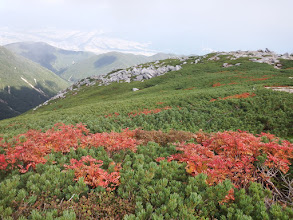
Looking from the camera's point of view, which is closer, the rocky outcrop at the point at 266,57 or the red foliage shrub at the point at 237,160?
the red foliage shrub at the point at 237,160

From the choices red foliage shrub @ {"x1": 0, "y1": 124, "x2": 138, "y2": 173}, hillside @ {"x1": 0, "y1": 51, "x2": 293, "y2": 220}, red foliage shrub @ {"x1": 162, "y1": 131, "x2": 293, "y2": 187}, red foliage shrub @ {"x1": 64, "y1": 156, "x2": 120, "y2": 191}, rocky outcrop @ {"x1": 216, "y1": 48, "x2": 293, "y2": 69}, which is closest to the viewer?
hillside @ {"x1": 0, "y1": 51, "x2": 293, "y2": 220}

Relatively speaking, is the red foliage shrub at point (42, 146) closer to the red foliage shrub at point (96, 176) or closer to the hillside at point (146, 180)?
the hillside at point (146, 180)

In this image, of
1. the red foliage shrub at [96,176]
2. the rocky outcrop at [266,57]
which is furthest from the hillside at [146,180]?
the rocky outcrop at [266,57]

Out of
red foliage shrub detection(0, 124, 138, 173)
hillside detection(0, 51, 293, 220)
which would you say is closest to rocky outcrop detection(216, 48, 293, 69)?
hillside detection(0, 51, 293, 220)

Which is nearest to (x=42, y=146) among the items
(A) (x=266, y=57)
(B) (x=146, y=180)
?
(B) (x=146, y=180)

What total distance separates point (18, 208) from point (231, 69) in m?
69.1

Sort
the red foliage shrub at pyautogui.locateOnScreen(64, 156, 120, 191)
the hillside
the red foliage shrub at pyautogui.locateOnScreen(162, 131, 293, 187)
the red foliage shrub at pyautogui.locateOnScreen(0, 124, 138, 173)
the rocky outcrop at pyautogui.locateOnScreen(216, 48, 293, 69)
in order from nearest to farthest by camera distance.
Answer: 1. the hillside
2. the red foliage shrub at pyautogui.locateOnScreen(64, 156, 120, 191)
3. the red foliage shrub at pyautogui.locateOnScreen(162, 131, 293, 187)
4. the red foliage shrub at pyautogui.locateOnScreen(0, 124, 138, 173)
5. the rocky outcrop at pyautogui.locateOnScreen(216, 48, 293, 69)

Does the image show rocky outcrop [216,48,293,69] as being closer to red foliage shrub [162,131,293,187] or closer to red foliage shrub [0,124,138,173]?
red foliage shrub [162,131,293,187]

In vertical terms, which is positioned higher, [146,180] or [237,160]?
[146,180]

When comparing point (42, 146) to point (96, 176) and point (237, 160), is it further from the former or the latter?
point (237, 160)

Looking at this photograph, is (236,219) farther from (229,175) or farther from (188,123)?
(188,123)

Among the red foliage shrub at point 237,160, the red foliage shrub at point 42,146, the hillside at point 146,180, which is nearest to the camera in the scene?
the hillside at point 146,180

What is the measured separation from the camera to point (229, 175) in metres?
5.38

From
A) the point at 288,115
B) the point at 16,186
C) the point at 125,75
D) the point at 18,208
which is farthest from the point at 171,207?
the point at 125,75
